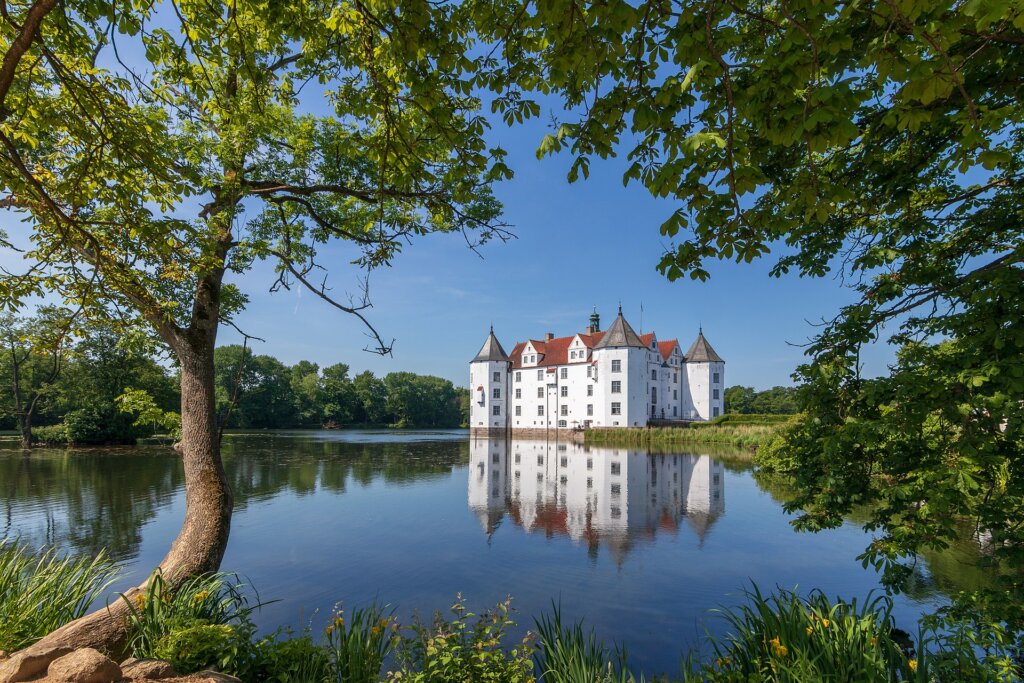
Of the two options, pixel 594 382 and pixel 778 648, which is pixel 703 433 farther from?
pixel 778 648

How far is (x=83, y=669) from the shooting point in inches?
121

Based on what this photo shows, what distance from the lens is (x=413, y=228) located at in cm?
587

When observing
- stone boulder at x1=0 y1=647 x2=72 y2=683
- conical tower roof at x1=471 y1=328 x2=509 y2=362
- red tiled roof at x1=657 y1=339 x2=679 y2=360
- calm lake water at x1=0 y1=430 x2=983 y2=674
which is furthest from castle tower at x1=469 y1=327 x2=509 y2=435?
stone boulder at x1=0 y1=647 x2=72 y2=683

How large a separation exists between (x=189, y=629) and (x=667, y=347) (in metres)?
55.7

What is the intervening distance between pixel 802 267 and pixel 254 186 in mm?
7116

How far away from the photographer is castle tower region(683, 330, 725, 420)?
52.2 metres

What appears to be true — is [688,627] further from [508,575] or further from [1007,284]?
[1007,284]

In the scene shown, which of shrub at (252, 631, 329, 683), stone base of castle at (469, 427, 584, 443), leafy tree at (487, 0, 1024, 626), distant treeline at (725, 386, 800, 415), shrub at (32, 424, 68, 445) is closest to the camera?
leafy tree at (487, 0, 1024, 626)

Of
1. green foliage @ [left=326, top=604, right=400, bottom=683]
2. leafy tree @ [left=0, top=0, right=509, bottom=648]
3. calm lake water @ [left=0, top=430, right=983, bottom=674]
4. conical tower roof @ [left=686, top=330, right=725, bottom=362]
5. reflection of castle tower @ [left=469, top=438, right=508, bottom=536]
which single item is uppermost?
conical tower roof @ [left=686, top=330, right=725, bottom=362]

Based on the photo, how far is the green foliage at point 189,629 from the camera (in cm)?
385

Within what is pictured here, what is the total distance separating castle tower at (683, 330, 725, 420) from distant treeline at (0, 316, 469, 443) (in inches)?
1697

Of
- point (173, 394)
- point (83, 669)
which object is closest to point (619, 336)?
point (173, 394)

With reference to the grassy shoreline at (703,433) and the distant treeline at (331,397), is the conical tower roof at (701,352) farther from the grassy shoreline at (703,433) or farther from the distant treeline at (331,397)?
the distant treeline at (331,397)

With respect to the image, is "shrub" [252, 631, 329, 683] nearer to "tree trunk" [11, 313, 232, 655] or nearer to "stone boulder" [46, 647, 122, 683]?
"stone boulder" [46, 647, 122, 683]
